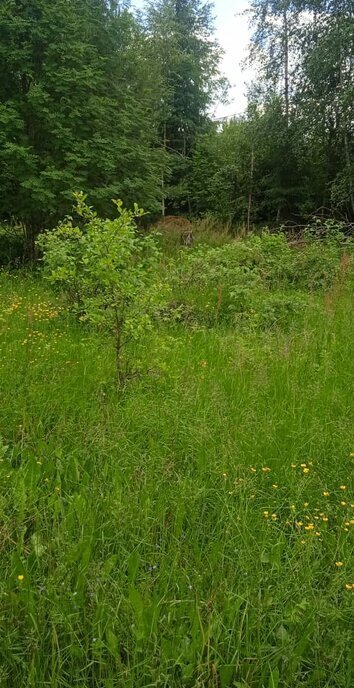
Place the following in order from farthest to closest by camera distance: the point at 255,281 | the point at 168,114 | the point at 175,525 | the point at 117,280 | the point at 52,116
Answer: the point at 168,114
the point at 52,116
the point at 255,281
the point at 117,280
the point at 175,525

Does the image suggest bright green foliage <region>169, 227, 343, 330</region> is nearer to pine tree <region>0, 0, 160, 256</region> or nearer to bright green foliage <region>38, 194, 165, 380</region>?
bright green foliage <region>38, 194, 165, 380</region>

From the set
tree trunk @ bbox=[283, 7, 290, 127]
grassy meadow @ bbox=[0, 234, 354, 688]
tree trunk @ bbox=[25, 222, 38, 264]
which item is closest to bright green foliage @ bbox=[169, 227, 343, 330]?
grassy meadow @ bbox=[0, 234, 354, 688]

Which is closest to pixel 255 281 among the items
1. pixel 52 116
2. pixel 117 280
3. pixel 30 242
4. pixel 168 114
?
pixel 117 280

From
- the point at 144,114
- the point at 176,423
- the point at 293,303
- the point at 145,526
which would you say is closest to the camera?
the point at 145,526

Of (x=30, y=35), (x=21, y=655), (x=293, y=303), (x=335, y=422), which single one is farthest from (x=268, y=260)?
(x=21, y=655)

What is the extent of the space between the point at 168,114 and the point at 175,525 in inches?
868

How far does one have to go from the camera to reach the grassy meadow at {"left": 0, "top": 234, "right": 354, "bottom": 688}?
147 centimetres

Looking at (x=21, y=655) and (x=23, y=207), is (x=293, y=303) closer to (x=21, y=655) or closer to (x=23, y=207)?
(x=21, y=655)

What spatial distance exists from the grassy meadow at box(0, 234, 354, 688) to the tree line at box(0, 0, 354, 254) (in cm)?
647

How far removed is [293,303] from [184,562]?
14.3 feet

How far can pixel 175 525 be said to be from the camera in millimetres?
2023

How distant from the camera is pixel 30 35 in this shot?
8.84 m

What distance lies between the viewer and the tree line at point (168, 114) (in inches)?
351

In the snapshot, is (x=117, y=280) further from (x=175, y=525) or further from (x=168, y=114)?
(x=168, y=114)
